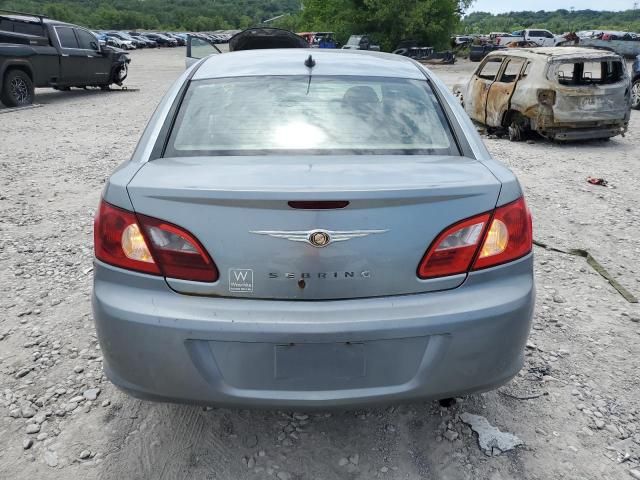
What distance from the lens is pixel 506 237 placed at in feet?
6.65

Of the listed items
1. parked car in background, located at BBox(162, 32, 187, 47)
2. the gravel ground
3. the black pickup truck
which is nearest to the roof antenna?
the gravel ground

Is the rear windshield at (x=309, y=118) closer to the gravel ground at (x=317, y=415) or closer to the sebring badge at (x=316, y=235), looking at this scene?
the sebring badge at (x=316, y=235)

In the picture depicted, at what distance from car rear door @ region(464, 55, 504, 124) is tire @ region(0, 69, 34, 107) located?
380 inches

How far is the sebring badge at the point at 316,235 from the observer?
1817mm

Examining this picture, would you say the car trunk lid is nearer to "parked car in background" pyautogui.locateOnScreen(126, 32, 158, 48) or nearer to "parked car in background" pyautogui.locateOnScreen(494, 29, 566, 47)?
"parked car in background" pyautogui.locateOnScreen(494, 29, 566, 47)

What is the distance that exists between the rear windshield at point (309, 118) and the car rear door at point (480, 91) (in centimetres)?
828

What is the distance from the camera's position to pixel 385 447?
2336 mm

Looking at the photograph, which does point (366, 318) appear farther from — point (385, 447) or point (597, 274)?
point (597, 274)

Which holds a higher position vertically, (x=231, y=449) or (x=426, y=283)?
(x=426, y=283)

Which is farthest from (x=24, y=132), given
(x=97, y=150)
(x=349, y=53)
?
(x=349, y=53)

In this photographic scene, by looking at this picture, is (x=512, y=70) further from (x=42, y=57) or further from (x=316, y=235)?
(x=42, y=57)

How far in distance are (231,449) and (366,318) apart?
3.09 ft

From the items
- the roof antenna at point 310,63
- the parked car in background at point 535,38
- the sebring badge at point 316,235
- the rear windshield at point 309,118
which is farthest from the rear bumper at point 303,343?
the parked car in background at point 535,38

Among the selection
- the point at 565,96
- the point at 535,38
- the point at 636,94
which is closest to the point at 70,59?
the point at 565,96
